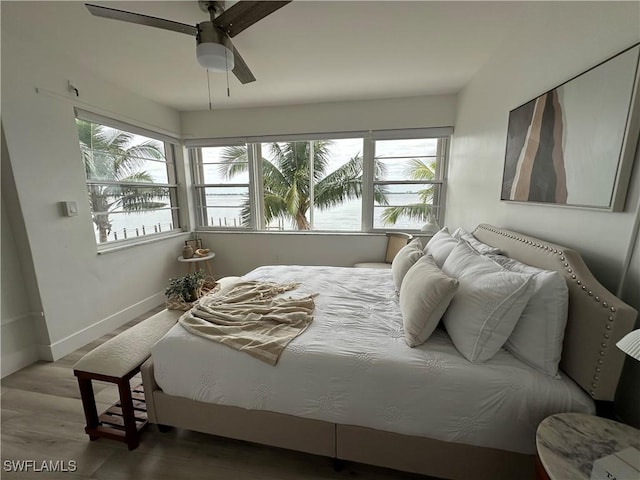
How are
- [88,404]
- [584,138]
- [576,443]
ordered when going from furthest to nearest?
[88,404], [584,138], [576,443]

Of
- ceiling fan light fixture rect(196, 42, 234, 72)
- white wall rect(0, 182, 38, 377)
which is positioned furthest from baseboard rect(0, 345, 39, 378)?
ceiling fan light fixture rect(196, 42, 234, 72)

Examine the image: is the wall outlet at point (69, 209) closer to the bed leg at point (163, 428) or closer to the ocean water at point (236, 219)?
the ocean water at point (236, 219)

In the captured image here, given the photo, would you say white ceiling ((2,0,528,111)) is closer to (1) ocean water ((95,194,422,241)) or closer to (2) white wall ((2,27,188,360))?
(2) white wall ((2,27,188,360))

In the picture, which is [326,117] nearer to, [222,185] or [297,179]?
[297,179]

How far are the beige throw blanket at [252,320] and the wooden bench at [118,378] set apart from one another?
0.30m

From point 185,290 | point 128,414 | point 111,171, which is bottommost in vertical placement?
point 128,414

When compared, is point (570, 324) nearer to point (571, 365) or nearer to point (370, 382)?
point (571, 365)

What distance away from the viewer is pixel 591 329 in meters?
0.99

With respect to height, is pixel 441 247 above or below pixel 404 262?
above

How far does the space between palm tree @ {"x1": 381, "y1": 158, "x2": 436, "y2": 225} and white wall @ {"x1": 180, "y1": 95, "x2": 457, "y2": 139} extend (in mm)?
489

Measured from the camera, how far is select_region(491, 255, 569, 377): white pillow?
107 cm

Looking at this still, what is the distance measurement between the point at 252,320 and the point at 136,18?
1730mm

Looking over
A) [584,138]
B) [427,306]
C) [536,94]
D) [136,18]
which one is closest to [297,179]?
[136,18]

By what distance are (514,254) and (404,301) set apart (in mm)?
705
